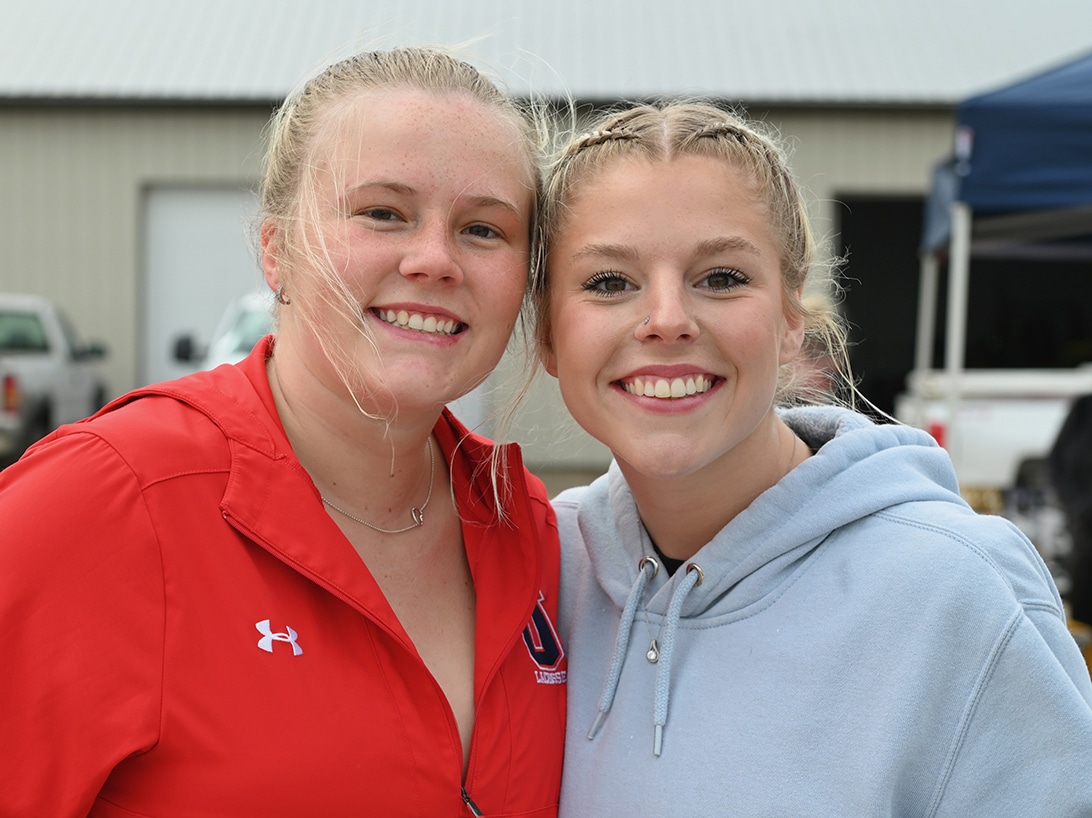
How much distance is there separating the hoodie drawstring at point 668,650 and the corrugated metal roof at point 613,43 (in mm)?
10570

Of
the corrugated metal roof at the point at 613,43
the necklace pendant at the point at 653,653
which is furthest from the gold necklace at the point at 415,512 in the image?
the corrugated metal roof at the point at 613,43

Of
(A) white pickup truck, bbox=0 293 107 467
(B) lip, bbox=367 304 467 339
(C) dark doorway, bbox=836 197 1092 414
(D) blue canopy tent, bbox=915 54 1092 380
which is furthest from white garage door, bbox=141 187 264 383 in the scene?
(C) dark doorway, bbox=836 197 1092 414

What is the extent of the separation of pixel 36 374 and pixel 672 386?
9335mm

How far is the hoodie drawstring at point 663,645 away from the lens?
1.87 meters

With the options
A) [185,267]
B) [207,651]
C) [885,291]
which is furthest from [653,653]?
[885,291]

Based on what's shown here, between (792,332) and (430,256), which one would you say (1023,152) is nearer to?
(792,332)

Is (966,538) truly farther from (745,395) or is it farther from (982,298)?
(982,298)

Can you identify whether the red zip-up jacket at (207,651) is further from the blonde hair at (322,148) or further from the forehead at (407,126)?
the forehead at (407,126)

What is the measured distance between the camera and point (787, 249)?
2.02 metres

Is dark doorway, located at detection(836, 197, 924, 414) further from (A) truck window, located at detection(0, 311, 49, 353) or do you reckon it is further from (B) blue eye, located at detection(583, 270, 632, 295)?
(B) blue eye, located at detection(583, 270, 632, 295)

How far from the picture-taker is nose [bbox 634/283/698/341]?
1835 mm

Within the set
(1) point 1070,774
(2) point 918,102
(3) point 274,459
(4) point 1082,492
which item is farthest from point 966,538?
(2) point 918,102

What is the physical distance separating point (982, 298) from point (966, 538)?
21.0 meters

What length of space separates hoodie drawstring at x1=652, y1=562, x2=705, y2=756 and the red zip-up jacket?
0.84 ft
